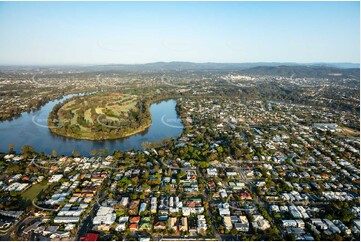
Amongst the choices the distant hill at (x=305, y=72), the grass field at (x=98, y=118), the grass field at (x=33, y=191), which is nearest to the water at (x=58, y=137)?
the grass field at (x=98, y=118)

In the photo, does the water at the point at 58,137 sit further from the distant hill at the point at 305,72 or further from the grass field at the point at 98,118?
the distant hill at the point at 305,72

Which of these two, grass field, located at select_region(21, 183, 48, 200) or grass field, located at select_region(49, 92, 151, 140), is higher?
grass field, located at select_region(49, 92, 151, 140)

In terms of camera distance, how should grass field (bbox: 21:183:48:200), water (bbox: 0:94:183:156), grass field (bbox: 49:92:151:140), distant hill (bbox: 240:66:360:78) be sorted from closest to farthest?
1. grass field (bbox: 21:183:48:200)
2. water (bbox: 0:94:183:156)
3. grass field (bbox: 49:92:151:140)
4. distant hill (bbox: 240:66:360:78)

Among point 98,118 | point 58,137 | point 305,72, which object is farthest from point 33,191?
point 305,72

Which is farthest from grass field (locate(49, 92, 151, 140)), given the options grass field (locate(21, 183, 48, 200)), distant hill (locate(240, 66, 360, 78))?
distant hill (locate(240, 66, 360, 78))

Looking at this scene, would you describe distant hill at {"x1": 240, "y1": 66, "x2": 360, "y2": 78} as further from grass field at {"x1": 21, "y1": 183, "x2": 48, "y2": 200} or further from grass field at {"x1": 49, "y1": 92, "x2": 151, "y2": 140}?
grass field at {"x1": 21, "y1": 183, "x2": 48, "y2": 200}

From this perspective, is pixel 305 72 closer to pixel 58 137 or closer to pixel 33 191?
pixel 58 137
